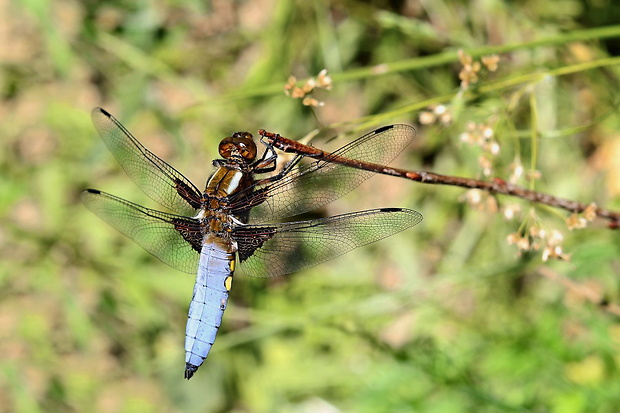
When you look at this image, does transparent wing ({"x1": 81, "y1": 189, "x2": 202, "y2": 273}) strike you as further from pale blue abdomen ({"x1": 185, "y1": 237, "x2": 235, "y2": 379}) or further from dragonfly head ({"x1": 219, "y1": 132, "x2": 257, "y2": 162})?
dragonfly head ({"x1": 219, "y1": 132, "x2": 257, "y2": 162})

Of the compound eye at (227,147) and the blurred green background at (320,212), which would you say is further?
the blurred green background at (320,212)

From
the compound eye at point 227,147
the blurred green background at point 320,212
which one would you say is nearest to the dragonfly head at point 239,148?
the compound eye at point 227,147

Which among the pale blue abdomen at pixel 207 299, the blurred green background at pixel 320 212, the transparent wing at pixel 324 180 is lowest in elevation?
Answer: the pale blue abdomen at pixel 207 299

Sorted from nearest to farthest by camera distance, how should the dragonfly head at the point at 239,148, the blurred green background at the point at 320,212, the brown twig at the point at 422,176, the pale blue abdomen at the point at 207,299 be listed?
the brown twig at the point at 422,176, the dragonfly head at the point at 239,148, the pale blue abdomen at the point at 207,299, the blurred green background at the point at 320,212

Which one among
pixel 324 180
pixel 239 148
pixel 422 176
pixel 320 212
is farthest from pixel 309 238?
pixel 320 212

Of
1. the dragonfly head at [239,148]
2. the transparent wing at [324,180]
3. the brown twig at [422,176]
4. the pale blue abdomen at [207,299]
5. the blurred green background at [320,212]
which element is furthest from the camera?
the blurred green background at [320,212]

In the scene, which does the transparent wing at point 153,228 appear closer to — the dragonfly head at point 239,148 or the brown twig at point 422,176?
the dragonfly head at point 239,148

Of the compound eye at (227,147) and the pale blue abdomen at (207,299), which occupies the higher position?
the compound eye at (227,147)

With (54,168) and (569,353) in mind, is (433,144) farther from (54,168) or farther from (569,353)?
(54,168)
